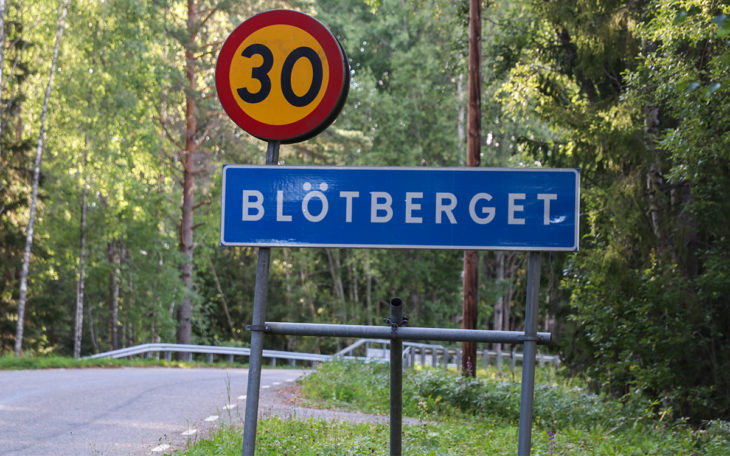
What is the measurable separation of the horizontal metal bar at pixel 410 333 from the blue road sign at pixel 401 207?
0.38m

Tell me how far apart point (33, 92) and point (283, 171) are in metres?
26.4

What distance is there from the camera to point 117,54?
26281 millimetres

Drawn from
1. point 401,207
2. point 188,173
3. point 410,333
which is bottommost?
point 410,333

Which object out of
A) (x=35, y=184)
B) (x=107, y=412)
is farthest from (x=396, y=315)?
(x=35, y=184)

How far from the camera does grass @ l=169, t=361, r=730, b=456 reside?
7.27 metres

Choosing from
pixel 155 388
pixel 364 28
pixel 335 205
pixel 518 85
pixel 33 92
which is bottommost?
pixel 155 388

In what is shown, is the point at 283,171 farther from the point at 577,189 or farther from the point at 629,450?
the point at 629,450

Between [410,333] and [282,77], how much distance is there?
4.55 feet

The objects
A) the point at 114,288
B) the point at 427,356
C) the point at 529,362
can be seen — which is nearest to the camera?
the point at 529,362

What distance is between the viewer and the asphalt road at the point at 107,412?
776cm

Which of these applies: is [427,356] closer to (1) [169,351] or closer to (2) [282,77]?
(1) [169,351]

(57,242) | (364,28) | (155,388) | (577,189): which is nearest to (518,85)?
(155,388)

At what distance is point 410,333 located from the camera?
355 cm

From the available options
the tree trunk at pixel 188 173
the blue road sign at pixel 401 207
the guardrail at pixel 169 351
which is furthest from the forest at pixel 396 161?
the guardrail at pixel 169 351
